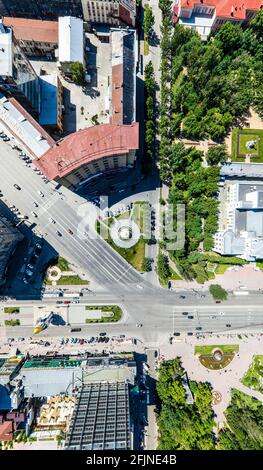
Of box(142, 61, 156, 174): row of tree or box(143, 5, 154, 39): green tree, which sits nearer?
box(142, 61, 156, 174): row of tree

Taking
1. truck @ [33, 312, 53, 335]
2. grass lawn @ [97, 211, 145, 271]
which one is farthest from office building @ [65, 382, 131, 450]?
grass lawn @ [97, 211, 145, 271]

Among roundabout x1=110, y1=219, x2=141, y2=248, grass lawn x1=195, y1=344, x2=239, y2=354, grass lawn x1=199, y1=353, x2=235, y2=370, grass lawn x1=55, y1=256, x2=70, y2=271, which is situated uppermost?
roundabout x1=110, y1=219, x2=141, y2=248

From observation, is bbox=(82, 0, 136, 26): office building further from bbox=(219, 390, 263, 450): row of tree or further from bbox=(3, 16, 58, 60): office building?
bbox=(219, 390, 263, 450): row of tree

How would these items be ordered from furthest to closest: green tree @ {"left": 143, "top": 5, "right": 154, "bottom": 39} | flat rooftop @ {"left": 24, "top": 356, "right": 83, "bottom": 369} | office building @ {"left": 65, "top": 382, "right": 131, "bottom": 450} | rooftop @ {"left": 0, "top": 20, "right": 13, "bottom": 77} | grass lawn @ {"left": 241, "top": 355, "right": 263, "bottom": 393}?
grass lawn @ {"left": 241, "top": 355, "right": 263, "bottom": 393} < green tree @ {"left": 143, "top": 5, "right": 154, "bottom": 39} < flat rooftop @ {"left": 24, "top": 356, "right": 83, "bottom": 369} < rooftop @ {"left": 0, "top": 20, "right": 13, "bottom": 77} < office building @ {"left": 65, "top": 382, "right": 131, "bottom": 450}

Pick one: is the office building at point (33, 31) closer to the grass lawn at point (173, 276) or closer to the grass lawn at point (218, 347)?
the grass lawn at point (173, 276)

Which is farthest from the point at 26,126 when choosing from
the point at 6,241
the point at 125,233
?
the point at 125,233
